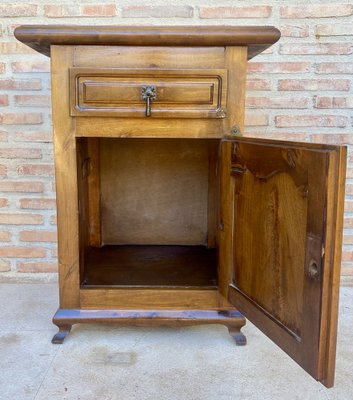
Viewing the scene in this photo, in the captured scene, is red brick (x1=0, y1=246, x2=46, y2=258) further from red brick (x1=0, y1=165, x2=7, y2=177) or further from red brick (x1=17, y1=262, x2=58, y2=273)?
red brick (x1=0, y1=165, x2=7, y2=177)

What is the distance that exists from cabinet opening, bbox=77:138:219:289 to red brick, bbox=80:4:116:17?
0.56 m

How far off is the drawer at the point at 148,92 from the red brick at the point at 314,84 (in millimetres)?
743

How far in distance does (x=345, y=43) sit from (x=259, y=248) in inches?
47.1

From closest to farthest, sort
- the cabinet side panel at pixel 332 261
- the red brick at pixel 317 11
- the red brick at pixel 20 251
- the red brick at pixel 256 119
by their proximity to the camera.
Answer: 1. the cabinet side panel at pixel 332 261
2. the red brick at pixel 317 11
3. the red brick at pixel 256 119
4. the red brick at pixel 20 251

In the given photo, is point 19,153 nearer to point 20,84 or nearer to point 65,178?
point 20,84

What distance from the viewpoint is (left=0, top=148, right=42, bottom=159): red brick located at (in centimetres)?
200

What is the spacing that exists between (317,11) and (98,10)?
3.21 ft

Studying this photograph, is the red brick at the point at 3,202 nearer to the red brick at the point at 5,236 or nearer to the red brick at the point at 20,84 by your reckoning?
the red brick at the point at 5,236

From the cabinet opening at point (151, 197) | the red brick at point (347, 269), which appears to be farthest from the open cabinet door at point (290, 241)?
the red brick at point (347, 269)

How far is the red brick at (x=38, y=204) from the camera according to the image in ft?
6.73

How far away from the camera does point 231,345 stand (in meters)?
1.51

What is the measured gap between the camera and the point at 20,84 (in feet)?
6.41

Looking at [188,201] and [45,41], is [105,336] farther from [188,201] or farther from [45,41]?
[45,41]

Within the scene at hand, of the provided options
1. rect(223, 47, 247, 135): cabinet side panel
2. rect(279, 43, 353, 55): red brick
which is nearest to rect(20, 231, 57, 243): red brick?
rect(223, 47, 247, 135): cabinet side panel
